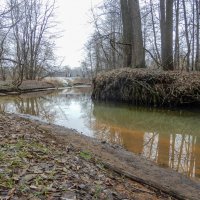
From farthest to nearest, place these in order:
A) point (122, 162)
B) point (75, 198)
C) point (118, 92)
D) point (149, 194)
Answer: point (118, 92), point (122, 162), point (149, 194), point (75, 198)

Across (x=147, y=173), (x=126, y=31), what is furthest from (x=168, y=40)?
(x=147, y=173)

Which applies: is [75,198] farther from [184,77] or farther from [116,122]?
[184,77]

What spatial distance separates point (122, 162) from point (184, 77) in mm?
7048

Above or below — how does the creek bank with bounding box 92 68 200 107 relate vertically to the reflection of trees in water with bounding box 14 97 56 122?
above

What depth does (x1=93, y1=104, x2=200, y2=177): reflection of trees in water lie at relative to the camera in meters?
4.74

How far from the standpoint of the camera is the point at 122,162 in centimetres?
406

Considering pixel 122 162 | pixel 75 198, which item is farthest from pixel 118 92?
pixel 75 198

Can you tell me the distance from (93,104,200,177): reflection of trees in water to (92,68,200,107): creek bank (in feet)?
4.03

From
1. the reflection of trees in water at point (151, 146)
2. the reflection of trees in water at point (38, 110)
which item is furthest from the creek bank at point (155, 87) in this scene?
the reflection of trees in water at point (151, 146)

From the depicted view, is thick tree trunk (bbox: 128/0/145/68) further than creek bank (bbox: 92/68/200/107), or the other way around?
thick tree trunk (bbox: 128/0/145/68)

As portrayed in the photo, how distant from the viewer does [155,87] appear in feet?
34.9

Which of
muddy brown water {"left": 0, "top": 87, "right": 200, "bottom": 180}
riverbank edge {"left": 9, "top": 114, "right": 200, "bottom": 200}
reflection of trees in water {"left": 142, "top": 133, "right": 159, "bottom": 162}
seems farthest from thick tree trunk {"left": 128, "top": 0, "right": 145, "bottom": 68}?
riverbank edge {"left": 9, "top": 114, "right": 200, "bottom": 200}

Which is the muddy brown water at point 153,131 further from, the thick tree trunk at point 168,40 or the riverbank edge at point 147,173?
the thick tree trunk at point 168,40

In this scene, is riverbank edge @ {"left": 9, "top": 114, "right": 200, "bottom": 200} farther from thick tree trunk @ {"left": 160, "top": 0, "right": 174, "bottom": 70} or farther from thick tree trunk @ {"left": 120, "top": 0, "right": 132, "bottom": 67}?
thick tree trunk @ {"left": 120, "top": 0, "right": 132, "bottom": 67}
